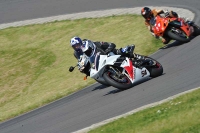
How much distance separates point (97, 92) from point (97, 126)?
4738 millimetres

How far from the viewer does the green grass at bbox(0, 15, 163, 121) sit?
18.1m

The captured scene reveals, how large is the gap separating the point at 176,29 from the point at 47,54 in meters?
7.44

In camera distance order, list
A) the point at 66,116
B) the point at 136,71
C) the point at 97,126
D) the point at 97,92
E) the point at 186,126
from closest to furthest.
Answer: the point at 186,126, the point at 97,126, the point at 66,116, the point at 136,71, the point at 97,92

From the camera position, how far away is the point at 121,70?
14.2 meters

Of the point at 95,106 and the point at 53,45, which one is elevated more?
the point at 53,45

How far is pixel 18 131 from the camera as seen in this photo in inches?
525

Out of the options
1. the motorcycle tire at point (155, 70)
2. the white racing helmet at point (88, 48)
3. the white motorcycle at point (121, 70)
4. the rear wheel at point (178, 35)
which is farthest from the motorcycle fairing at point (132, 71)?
the rear wheel at point (178, 35)

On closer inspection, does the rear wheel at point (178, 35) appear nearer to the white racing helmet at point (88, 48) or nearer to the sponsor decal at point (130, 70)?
the white racing helmet at point (88, 48)

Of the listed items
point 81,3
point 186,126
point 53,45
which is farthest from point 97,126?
point 81,3

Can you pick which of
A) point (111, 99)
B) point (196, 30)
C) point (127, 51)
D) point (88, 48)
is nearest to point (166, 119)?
point (111, 99)

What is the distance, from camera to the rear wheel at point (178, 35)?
17297 mm

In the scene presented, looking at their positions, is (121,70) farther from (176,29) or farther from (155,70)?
(176,29)

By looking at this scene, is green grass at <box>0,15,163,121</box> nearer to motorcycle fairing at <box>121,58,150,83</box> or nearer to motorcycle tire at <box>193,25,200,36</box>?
motorcycle tire at <box>193,25,200,36</box>

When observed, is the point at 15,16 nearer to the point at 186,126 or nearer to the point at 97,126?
the point at 97,126
